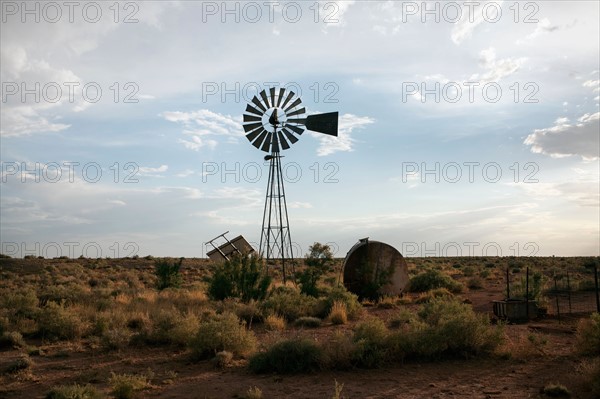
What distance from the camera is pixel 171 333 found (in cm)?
1381

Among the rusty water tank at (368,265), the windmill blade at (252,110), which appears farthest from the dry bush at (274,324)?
the windmill blade at (252,110)

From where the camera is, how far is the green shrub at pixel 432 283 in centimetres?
2655

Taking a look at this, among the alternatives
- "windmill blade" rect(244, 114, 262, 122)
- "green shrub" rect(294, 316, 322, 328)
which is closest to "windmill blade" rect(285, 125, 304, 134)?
"windmill blade" rect(244, 114, 262, 122)

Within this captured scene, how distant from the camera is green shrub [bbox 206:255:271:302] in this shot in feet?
67.9

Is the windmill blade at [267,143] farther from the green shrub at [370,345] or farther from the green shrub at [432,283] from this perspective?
the green shrub at [370,345]

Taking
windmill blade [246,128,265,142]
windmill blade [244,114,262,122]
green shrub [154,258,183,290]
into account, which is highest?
windmill blade [244,114,262,122]

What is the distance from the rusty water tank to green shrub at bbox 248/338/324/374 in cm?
1137

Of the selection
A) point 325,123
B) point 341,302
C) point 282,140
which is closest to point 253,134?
point 282,140

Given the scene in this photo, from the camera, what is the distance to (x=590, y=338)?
1108cm

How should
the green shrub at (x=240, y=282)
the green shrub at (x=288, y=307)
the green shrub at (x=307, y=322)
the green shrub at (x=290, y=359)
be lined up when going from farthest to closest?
the green shrub at (x=240, y=282), the green shrub at (x=288, y=307), the green shrub at (x=307, y=322), the green shrub at (x=290, y=359)

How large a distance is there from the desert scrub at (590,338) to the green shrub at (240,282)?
12.0 meters

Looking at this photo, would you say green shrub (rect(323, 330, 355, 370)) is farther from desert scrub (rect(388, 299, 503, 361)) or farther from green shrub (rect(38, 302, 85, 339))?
green shrub (rect(38, 302, 85, 339))

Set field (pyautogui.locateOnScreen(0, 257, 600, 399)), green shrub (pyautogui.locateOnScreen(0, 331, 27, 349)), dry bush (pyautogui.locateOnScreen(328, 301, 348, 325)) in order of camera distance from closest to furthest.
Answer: field (pyautogui.locateOnScreen(0, 257, 600, 399)), green shrub (pyautogui.locateOnScreen(0, 331, 27, 349)), dry bush (pyautogui.locateOnScreen(328, 301, 348, 325))

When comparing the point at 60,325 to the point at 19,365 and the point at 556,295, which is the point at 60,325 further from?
the point at 556,295
